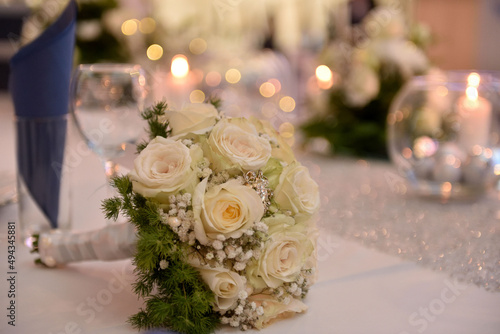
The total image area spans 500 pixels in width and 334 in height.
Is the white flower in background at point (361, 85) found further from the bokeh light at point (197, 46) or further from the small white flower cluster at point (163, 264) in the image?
the small white flower cluster at point (163, 264)

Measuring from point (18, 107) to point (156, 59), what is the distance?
1.88m

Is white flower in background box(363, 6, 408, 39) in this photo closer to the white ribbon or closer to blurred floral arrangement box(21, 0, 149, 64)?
blurred floral arrangement box(21, 0, 149, 64)

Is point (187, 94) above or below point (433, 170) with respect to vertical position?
above

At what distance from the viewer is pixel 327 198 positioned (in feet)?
4.40

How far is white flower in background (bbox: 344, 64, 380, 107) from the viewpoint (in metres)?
1.84

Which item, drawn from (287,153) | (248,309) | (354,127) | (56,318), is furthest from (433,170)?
(56,318)

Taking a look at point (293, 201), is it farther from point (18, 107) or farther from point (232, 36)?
point (232, 36)

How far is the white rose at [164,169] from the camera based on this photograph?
0.61 meters

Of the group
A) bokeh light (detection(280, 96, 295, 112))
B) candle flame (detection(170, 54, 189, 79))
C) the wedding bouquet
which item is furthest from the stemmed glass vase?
bokeh light (detection(280, 96, 295, 112))

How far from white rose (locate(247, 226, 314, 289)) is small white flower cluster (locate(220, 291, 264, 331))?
0.08 feet

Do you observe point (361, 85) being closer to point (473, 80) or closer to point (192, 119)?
point (473, 80)

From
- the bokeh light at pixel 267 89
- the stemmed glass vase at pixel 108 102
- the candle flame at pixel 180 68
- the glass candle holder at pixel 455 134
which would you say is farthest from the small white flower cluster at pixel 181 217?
the candle flame at pixel 180 68

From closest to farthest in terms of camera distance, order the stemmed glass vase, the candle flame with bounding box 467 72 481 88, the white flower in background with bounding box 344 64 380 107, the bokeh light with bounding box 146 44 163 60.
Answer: the stemmed glass vase → the candle flame with bounding box 467 72 481 88 → the white flower in background with bounding box 344 64 380 107 → the bokeh light with bounding box 146 44 163 60

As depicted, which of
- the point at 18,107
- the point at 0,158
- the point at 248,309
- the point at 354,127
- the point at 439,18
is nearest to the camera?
the point at 248,309
